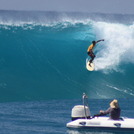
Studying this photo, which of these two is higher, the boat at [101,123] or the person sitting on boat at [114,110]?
the person sitting on boat at [114,110]

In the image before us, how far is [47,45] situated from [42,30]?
2.34 meters

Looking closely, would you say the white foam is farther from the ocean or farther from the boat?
the boat

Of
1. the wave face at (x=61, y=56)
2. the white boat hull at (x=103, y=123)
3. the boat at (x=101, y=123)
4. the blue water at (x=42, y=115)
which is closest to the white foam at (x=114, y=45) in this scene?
the wave face at (x=61, y=56)

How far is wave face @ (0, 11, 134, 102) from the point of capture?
45.8 meters

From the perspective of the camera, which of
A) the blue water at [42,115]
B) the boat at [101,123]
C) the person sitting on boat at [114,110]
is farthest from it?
the person sitting on boat at [114,110]

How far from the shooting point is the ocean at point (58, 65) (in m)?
41.5

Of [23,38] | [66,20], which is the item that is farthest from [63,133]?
[66,20]

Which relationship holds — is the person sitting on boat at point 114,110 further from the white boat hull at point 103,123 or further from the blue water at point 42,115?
the blue water at point 42,115

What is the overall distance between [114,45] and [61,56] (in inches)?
141

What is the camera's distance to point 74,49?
5109 centimetres

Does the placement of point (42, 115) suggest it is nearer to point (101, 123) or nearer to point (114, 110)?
point (101, 123)

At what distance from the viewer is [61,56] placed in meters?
50.2

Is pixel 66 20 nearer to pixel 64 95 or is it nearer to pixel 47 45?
pixel 47 45

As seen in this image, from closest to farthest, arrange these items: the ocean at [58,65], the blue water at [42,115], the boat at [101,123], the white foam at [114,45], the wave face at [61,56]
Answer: the blue water at [42,115], the boat at [101,123], the ocean at [58,65], the wave face at [61,56], the white foam at [114,45]
